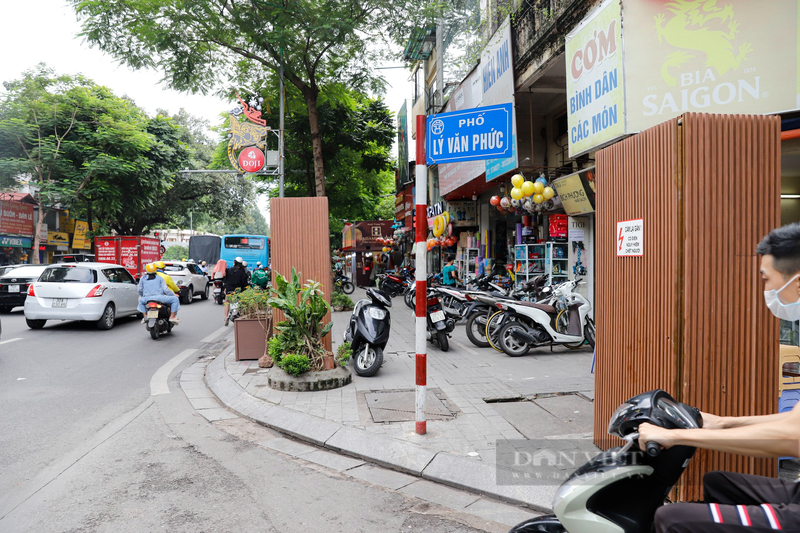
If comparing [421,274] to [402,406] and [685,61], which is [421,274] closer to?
[402,406]

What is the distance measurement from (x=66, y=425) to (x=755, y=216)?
600cm

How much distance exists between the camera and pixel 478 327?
9.69 metres

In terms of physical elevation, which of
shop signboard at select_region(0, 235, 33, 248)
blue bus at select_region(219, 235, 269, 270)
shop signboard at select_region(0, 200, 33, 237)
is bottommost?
blue bus at select_region(219, 235, 269, 270)

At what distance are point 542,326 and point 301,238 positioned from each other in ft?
13.8

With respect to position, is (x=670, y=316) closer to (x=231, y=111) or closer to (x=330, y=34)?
(x=330, y=34)

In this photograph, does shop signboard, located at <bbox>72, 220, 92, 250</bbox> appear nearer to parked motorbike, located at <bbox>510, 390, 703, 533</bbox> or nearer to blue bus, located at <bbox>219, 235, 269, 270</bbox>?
blue bus, located at <bbox>219, 235, 269, 270</bbox>

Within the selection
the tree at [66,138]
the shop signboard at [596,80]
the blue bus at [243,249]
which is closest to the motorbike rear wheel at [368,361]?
the shop signboard at [596,80]

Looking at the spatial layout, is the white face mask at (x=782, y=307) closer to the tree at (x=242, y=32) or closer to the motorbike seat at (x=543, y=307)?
the motorbike seat at (x=543, y=307)

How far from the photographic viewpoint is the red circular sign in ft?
51.1

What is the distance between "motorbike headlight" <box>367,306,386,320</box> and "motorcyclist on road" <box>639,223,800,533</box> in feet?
17.6

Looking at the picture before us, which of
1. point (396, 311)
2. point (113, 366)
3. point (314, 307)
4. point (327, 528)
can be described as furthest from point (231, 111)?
point (327, 528)

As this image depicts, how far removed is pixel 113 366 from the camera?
26.4 feet

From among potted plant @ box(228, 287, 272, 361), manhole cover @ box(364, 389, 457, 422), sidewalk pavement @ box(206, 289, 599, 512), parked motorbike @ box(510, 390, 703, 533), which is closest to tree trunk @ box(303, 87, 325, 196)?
potted plant @ box(228, 287, 272, 361)

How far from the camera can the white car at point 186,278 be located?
19542 millimetres
